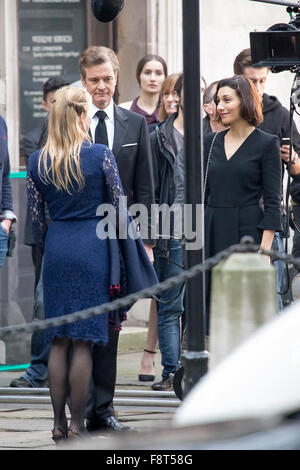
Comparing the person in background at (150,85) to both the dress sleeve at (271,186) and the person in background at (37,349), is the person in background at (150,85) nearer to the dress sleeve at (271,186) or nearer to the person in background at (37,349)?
the person in background at (37,349)

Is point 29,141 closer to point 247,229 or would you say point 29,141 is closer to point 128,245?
point 247,229


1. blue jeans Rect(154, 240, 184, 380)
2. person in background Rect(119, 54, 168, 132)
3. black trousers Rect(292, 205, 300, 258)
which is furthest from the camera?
person in background Rect(119, 54, 168, 132)

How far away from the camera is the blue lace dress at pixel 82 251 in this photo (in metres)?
6.03

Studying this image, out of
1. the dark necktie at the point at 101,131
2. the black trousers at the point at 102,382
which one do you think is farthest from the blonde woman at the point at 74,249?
the dark necktie at the point at 101,131

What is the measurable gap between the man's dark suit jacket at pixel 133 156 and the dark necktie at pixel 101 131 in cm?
7

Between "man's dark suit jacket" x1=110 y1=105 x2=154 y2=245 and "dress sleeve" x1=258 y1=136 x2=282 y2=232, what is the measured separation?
0.67m

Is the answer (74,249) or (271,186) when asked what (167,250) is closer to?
→ (271,186)

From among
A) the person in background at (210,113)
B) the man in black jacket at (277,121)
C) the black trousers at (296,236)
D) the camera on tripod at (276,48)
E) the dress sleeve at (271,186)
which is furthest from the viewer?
the black trousers at (296,236)

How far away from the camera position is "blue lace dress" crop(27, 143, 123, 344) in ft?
19.8

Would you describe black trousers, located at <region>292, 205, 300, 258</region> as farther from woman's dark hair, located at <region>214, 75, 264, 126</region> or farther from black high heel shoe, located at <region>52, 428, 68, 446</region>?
black high heel shoe, located at <region>52, 428, 68, 446</region>

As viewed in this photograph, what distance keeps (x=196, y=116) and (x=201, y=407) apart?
9.44ft

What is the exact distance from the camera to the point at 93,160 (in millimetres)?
6086

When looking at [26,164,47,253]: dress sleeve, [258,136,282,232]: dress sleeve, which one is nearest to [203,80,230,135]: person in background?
[258,136,282,232]: dress sleeve

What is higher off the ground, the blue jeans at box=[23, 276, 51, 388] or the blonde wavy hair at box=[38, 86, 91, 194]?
the blonde wavy hair at box=[38, 86, 91, 194]
